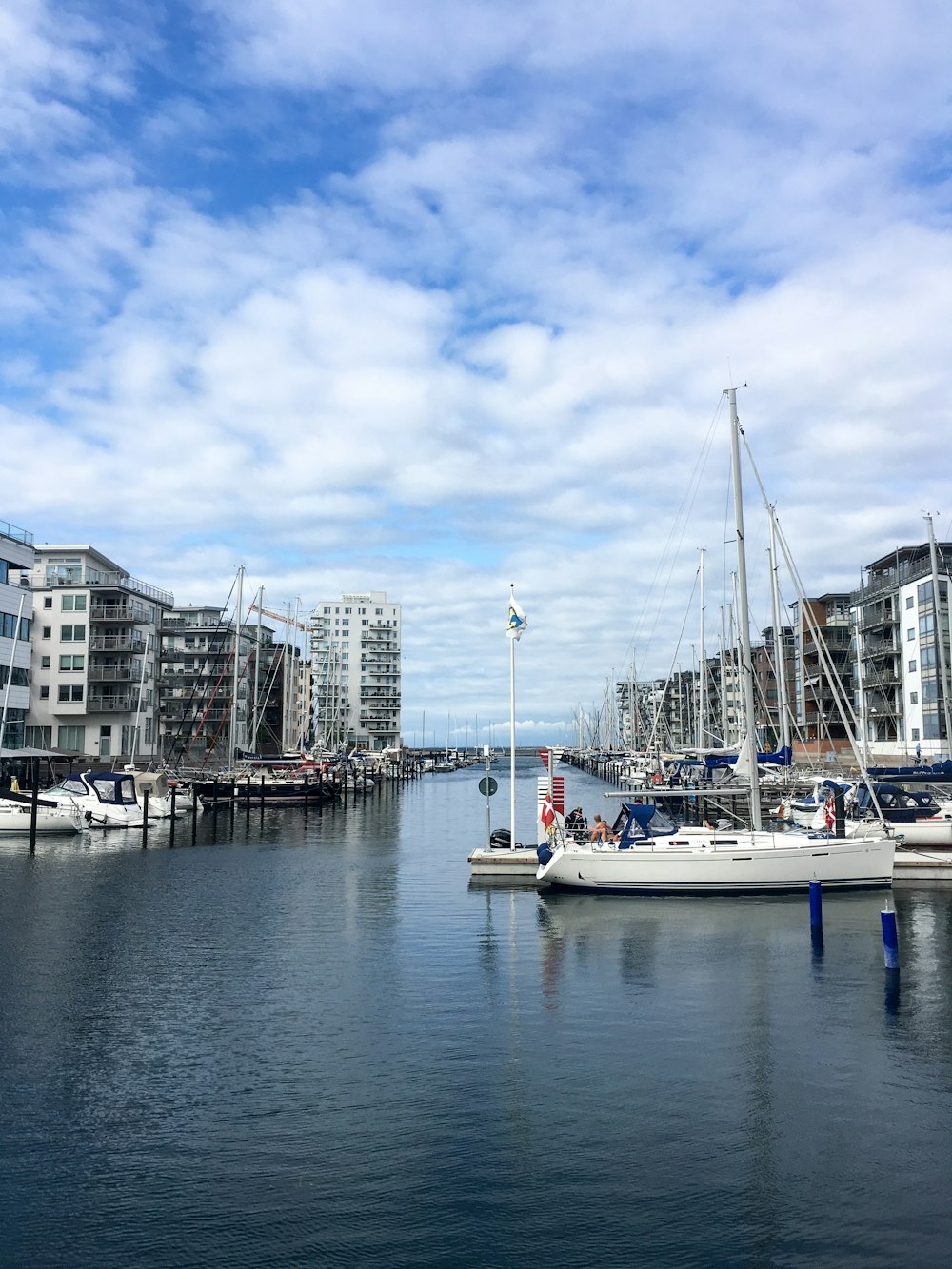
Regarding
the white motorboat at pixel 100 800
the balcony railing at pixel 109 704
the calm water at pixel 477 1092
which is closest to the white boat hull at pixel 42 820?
the white motorboat at pixel 100 800

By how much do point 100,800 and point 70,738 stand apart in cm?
3603

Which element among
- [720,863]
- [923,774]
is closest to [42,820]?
[720,863]

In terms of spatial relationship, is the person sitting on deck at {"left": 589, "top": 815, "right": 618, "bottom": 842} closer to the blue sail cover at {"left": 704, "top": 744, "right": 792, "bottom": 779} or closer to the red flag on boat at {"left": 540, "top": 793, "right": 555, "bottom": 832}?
the red flag on boat at {"left": 540, "top": 793, "right": 555, "bottom": 832}

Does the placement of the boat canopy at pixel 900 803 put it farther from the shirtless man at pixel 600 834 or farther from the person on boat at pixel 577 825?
the person on boat at pixel 577 825

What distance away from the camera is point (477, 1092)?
15.9 metres

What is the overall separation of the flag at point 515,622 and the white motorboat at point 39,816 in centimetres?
3720

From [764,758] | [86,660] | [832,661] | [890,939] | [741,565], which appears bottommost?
[890,939]

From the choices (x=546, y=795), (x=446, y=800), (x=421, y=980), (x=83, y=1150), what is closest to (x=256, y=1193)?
(x=83, y=1150)

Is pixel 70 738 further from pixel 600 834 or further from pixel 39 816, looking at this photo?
pixel 600 834

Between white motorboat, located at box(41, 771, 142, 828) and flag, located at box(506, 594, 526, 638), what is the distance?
3895cm

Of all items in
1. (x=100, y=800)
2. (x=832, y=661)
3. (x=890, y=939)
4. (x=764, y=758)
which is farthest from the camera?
(x=832, y=661)

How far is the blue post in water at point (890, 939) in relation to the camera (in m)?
22.8

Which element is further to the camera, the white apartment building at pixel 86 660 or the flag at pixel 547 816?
the white apartment building at pixel 86 660

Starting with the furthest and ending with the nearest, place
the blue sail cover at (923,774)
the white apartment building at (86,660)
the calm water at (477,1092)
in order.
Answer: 1. the white apartment building at (86,660)
2. the blue sail cover at (923,774)
3. the calm water at (477,1092)
